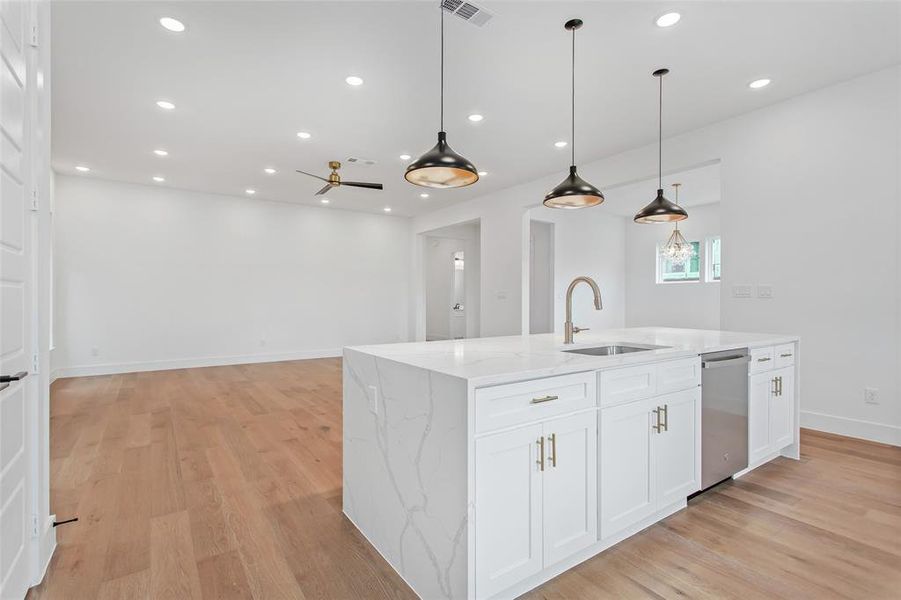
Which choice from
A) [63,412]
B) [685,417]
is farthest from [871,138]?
[63,412]

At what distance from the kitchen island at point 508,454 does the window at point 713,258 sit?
6.43m

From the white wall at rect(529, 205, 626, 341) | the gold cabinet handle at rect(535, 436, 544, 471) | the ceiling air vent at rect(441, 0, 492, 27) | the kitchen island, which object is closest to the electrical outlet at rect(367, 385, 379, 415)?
the kitchen island

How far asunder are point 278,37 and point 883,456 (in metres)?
5.19

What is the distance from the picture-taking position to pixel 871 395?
3406 mm

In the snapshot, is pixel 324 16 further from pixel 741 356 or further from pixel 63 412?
pixel 63 412

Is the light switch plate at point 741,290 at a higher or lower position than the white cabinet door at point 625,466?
higher

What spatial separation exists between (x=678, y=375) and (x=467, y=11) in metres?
2.44

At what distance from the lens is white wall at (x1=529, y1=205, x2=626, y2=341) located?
7.62 meters

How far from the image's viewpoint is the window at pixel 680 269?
811 centimetres

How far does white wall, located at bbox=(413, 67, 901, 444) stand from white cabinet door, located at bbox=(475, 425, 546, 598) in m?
3.53

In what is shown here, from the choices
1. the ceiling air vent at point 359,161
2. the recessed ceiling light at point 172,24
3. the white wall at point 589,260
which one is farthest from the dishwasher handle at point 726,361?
the white wall at point 589,260

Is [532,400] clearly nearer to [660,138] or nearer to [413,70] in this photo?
[413,70]

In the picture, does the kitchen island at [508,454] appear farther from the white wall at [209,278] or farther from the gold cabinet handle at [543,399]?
the white wall at [209,278]

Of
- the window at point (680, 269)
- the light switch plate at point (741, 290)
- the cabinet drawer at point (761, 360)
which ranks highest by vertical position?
the window at point (680, 269)
